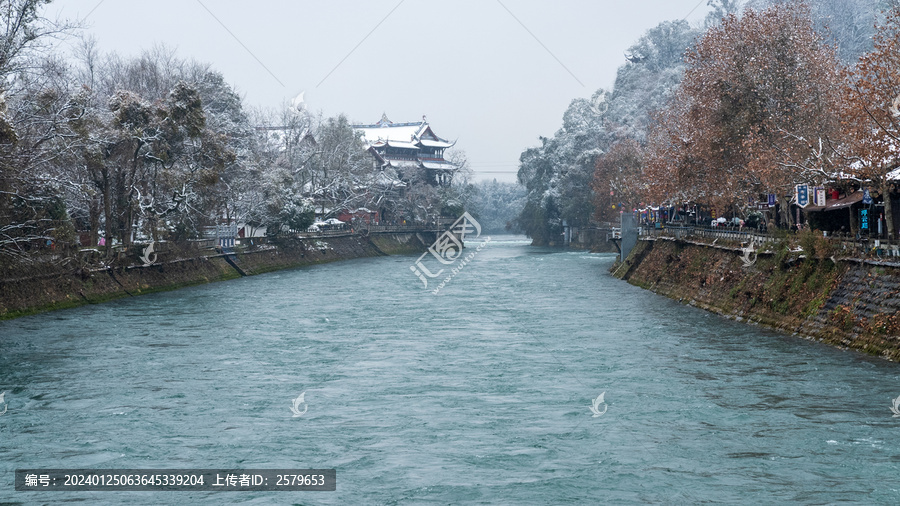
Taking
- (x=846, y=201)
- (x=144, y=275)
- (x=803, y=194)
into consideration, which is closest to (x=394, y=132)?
(x=144, y=275)

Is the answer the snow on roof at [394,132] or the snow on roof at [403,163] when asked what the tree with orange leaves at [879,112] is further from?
the snow on roof at [394,132]

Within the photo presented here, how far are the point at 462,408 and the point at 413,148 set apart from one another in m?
116

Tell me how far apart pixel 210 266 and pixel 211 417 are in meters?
41.6

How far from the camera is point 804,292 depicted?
101 feet

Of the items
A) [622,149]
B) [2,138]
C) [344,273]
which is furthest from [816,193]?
[622,149]

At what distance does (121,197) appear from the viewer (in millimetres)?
49812

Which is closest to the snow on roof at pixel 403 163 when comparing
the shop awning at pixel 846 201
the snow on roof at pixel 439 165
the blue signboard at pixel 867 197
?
the snow on roof at pixel 439 165

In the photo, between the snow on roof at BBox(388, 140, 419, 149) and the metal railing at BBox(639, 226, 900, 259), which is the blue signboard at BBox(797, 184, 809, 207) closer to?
the metal railing at BBox(639, 226, 900, 259)

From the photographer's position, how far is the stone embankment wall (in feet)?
83.0

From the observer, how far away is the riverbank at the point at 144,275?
3781cm

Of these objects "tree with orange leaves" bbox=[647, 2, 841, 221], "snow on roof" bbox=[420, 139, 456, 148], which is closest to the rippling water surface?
"tree with orange leaves" bbox=[647, 2, 841, 221]

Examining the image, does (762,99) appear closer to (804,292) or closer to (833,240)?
(833,240)

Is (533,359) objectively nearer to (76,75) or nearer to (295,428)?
(295,428)

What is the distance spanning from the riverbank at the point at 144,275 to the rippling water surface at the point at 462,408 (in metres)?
2.51
